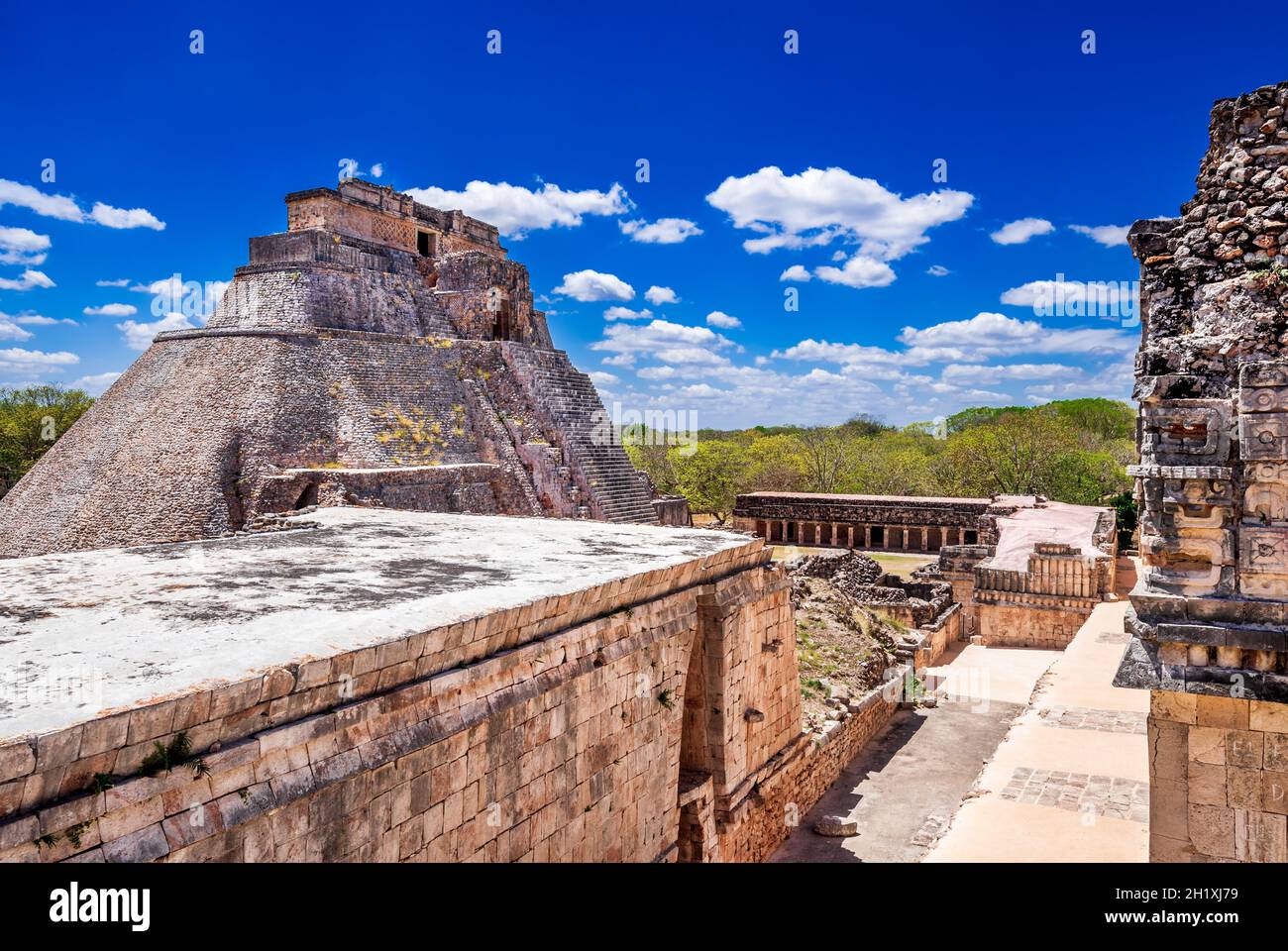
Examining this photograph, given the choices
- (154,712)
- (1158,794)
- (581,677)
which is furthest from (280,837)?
(1158,794)

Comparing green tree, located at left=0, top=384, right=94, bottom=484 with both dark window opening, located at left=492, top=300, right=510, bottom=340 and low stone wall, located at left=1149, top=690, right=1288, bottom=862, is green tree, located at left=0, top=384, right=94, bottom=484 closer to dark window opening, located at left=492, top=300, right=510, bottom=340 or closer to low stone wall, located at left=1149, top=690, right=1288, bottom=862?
dark window opening, located at left=492, top=300, right=510, bottom=340

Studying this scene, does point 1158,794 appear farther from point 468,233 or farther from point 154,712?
point 468,233

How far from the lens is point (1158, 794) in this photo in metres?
4.02

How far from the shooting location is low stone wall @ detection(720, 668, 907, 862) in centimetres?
792

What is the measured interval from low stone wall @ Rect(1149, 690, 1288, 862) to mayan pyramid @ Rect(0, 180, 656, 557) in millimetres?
11897

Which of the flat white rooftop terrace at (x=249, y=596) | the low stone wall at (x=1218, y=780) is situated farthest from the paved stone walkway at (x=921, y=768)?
the low stone wall at (x=1218, y=780)

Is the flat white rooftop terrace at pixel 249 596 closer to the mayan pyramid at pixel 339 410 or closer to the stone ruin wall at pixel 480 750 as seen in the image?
the stone ruin wall at pixel 480 750

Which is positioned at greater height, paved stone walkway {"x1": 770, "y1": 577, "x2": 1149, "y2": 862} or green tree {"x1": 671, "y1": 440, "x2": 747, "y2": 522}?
green tree {"x1": 671, "y1": 440, "x2": 747, "y2": 522}

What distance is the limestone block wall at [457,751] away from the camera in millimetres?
3141

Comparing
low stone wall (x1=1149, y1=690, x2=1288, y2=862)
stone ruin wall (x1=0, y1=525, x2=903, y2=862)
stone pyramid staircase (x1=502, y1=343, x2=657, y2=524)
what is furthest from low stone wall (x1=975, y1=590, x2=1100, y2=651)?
low stone wall (x1=1149, y1=690, x2=1288, y2=862)

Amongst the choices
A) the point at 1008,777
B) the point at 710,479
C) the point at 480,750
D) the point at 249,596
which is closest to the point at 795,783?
the point at 1008,777

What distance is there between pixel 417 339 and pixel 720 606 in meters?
13.4

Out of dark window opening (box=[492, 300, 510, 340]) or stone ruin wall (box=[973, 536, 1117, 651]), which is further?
dark window opening (box=[492, 300, 510, 340])

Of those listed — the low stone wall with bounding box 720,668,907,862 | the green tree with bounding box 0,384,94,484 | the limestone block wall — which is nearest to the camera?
the limestone block wall
